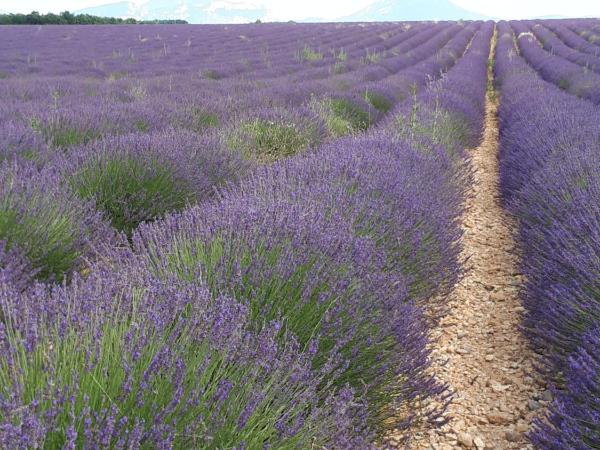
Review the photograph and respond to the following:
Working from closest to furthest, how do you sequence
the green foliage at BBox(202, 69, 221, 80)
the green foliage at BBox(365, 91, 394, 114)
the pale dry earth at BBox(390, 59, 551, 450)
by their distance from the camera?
the pale dry earth at BBox(390, 59, 551, 450) < the green foliage at BBox(365, 91, 394, 114) < the green foliage at BBox(202, 69, 221, 80)

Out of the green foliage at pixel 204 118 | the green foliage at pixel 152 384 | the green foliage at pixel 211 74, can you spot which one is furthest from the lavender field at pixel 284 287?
the green foliage at pixel 211 74

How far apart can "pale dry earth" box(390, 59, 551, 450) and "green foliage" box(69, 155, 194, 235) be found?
2003 mm

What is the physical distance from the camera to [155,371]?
127cm

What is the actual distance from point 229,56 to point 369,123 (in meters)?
9.75

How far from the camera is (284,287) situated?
6.34ft

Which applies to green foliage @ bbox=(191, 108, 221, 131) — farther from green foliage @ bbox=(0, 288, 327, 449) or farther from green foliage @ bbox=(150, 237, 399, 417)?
green foliage @ bbox=(0, 288, 327, 449)

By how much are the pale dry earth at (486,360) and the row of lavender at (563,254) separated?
12 centimetres

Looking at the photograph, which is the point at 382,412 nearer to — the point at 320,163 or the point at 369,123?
the point at 320,163

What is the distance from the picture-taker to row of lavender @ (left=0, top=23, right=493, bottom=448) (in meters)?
1.22

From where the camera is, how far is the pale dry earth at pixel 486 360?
2152 mm

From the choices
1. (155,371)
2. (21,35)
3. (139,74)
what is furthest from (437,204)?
(21,35)

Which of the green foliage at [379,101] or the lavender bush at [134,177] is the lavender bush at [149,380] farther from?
the green foliage at [379,101]

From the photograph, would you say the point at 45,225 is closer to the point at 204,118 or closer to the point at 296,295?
the point at 296,295

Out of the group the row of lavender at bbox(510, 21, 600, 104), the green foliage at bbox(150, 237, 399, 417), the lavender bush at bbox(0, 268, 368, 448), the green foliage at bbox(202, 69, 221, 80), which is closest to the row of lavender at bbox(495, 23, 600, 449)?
the green foliage at bbox(150, 237, 399, 417)
